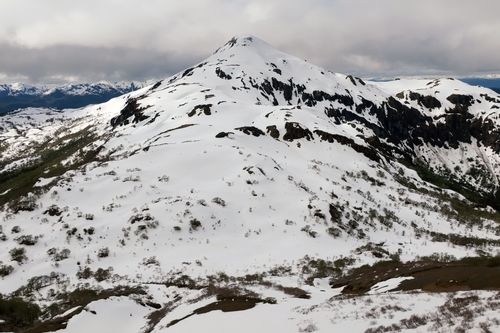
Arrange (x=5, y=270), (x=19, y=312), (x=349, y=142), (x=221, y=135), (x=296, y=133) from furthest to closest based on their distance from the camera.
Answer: (x=349, y=142), (x=296, y=133), (x=221, y=135), (x=5, y=270), (x=19, y=312)

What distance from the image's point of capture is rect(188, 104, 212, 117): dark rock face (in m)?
150

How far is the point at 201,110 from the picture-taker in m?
154

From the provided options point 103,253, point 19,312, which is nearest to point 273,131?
point 103,253

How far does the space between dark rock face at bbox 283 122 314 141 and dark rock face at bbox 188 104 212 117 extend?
111 ft

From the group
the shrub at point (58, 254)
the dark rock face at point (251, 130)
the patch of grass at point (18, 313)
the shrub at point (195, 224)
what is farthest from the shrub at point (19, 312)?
the dark rock face at point (251, 130)

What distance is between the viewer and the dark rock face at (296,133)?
124188mm

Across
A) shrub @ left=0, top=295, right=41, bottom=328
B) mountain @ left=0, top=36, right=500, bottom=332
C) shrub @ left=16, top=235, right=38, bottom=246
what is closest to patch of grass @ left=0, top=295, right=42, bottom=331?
shrub @ left=0, top=295, right=41, bottom=328

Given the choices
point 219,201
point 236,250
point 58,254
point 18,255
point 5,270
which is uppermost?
point 219,201

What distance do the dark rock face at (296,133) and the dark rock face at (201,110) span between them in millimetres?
33794

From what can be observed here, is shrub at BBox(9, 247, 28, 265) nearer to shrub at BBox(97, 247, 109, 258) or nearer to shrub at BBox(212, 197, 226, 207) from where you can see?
shrub at BBox(97, 247, 109, 258)

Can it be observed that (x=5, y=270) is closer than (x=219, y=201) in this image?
Yes

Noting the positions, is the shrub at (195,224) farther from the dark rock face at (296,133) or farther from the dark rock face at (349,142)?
the dark rock face at (349,142)

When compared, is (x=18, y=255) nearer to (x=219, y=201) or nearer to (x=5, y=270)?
(x=5, y=270)

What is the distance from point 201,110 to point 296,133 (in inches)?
1726
